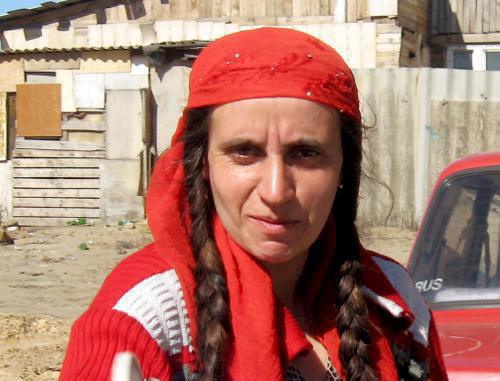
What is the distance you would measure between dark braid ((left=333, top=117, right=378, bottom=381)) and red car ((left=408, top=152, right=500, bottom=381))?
1146mm

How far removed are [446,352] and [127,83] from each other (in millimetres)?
10646

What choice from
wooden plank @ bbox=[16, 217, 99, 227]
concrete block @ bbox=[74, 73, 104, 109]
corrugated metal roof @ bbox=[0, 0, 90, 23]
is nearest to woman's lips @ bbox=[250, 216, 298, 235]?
concrete block @ bbox=[74, 73, 104, 109]

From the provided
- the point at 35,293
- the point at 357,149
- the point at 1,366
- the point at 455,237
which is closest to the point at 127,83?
the point at 35,293

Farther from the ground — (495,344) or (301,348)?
(301,348)

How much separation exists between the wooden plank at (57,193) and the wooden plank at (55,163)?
36 cm

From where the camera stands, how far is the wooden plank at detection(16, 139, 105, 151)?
43.1 ft

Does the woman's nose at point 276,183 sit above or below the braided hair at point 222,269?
above

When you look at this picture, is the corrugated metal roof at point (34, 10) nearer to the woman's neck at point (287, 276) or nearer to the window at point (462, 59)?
the window at point (462, 59)

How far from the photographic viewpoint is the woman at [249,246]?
59.7 inches

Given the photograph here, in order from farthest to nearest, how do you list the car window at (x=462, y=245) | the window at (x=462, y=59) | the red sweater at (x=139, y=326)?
the window at (x=462, y=59) < the car window at (x=462, y=245) < the red sweater at (x=139, y=326)

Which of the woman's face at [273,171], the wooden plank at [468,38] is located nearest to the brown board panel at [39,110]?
the wooden plank at [468,38]

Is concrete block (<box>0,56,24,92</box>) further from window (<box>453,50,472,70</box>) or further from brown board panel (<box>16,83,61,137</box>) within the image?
window (<box>453,50,472,70</box>)

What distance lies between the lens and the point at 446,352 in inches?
105

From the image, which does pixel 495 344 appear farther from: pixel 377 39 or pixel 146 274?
pixel 377 39
